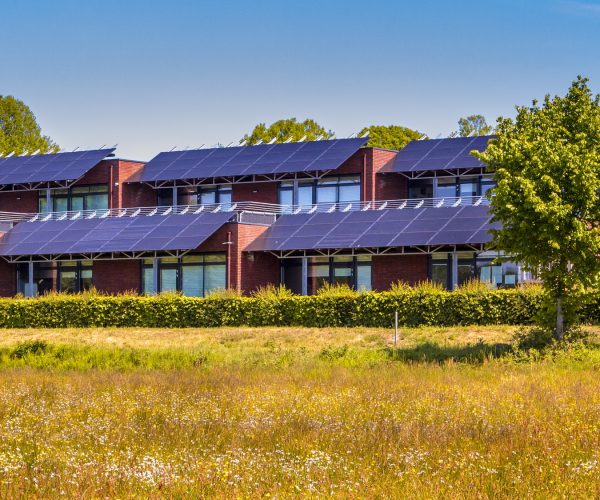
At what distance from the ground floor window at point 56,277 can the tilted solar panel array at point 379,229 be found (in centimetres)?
1061

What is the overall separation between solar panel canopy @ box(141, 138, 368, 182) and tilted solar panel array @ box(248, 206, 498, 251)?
12.8 ft

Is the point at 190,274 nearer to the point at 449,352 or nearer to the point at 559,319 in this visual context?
the point at 449,352

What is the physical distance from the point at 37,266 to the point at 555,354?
37462 mm

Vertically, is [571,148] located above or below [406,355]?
above

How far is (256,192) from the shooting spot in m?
58.4

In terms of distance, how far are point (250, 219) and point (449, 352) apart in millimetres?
24415

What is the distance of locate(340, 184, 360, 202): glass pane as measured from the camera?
56.7 metres

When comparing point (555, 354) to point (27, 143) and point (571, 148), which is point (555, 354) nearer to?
point (571, 148)

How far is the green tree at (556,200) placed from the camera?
1107 inches

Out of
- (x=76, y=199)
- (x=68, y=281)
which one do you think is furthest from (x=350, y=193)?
(x=76, y=199)

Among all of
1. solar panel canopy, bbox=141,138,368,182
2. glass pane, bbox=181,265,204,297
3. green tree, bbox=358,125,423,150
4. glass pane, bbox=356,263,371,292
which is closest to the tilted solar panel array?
glass pane, bbox=356,263,371,292

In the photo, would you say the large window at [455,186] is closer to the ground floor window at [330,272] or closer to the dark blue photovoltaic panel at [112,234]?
the ground floor window at [330,272]

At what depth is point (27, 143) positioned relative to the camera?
292 feet

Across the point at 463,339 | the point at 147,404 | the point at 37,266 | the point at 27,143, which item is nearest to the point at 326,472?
the point at 147,404
